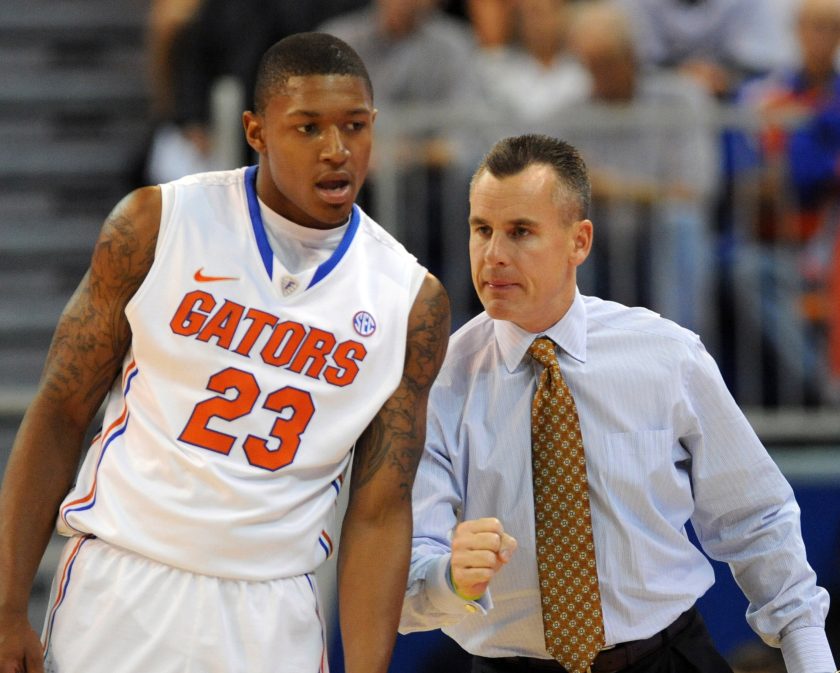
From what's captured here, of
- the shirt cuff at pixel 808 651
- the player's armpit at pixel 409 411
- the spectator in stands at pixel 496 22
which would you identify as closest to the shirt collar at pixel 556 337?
the player's armpit at pixel 409 411

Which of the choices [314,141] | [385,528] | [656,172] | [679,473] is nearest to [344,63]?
[314,141]

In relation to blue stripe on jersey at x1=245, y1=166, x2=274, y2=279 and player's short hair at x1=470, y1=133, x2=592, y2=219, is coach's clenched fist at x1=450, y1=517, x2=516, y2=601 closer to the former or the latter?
blue stripe on jersey at x1=245, y1=166, x2=274, y2=279

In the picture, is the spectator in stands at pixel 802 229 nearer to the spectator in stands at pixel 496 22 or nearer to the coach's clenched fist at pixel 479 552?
the spectator in stands at pixel 496 22

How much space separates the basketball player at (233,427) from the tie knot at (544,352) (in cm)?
30

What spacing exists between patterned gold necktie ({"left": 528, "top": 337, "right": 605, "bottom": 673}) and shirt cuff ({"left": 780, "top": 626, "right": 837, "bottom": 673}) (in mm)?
462

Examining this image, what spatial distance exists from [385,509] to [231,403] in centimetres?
45

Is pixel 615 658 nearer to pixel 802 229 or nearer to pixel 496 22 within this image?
pixel 802 229

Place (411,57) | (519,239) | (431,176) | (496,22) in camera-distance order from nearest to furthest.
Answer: (519,239) < (431,176) < (411,57) < (496,22)

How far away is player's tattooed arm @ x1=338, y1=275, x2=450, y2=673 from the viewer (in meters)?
3.31

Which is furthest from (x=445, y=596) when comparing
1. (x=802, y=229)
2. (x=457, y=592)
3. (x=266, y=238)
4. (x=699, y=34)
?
(x=699, y=34)

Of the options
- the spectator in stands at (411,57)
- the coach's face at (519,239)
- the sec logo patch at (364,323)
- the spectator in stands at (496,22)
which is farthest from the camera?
the spectator in stands at (496,22)

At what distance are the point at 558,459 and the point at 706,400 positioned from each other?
0.41 m

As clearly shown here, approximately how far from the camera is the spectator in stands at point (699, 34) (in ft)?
24.2

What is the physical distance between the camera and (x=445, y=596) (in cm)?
331
